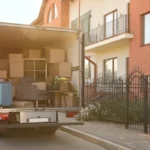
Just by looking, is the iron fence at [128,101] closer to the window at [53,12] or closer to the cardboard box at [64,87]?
the cardboard box at [64,87]

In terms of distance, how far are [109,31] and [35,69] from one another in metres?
11.9

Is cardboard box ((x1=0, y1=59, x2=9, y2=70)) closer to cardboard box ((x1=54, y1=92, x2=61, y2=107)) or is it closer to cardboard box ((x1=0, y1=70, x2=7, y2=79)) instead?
cardboard box ((x1=0, y1=70, x2=7, y2=79))

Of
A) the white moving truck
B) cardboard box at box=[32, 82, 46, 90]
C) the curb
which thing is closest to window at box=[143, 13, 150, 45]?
the white moving truck

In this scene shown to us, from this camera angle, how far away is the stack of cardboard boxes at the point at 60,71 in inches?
390

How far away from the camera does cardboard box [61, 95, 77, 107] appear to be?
31.9 ft

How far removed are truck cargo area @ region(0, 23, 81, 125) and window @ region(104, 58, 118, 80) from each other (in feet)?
37.7

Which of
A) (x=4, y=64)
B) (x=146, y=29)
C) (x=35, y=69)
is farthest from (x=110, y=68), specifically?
(x=4, y=64)

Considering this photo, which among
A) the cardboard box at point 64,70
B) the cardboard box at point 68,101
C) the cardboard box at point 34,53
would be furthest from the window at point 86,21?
the cardboard box at point 68,101

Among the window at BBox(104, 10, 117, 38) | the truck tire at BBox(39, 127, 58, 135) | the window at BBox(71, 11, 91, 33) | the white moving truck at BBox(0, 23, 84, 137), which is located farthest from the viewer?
the window at BBox(71, 11, 91, 33)

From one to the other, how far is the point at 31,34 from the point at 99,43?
1320cm

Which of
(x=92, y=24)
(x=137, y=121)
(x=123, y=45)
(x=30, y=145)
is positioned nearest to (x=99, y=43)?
(x=123, y=45)

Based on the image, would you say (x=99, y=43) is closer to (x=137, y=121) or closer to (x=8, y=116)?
(x=137, y=121)

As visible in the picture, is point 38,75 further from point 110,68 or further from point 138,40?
point 110,68

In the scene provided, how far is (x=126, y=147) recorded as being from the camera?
8.04 m
